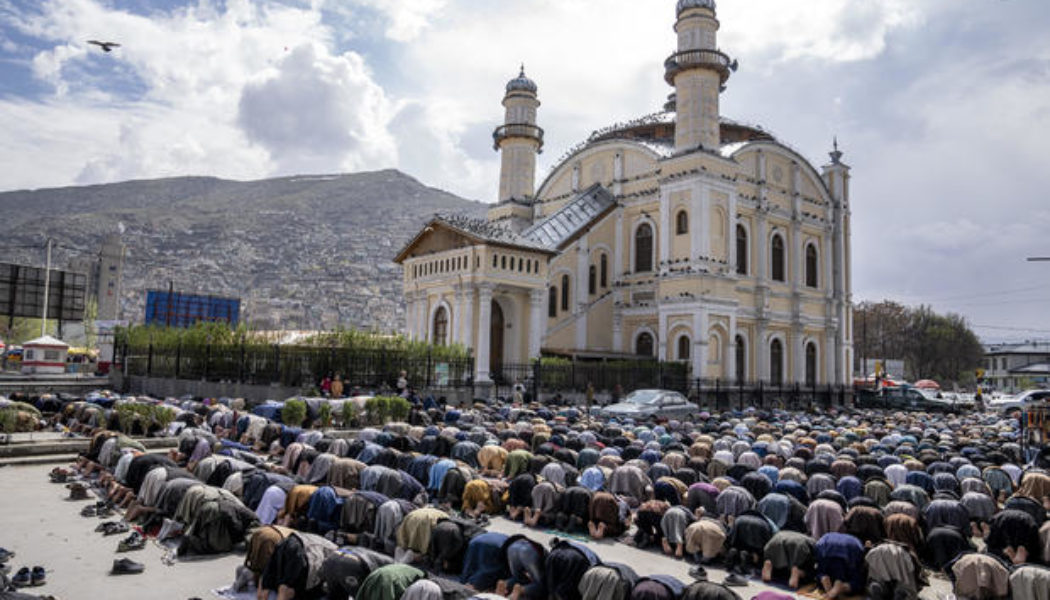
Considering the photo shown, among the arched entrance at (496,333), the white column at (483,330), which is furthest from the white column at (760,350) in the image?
the white column at (483,330)

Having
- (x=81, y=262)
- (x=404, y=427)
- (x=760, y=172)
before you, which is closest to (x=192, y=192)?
(x=81, y=262)

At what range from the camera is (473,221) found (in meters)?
30.5

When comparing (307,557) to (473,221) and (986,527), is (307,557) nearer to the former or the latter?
(986,527)

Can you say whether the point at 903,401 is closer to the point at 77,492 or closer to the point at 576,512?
the point at 576,512

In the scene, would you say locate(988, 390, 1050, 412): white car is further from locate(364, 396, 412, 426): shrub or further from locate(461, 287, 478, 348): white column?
locate(364, 396, 412, 426): shrub

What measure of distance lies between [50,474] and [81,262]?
82.8 meters

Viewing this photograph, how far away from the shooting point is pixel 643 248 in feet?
127

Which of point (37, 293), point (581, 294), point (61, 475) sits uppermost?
point (581, 294)

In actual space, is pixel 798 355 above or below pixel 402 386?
above

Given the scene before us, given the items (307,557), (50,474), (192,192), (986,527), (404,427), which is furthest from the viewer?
(192,192)

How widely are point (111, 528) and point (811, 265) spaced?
42116 mm

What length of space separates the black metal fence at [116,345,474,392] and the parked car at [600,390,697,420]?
5.51 m

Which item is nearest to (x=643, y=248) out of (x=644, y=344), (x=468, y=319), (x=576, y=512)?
(x=644, y=344)

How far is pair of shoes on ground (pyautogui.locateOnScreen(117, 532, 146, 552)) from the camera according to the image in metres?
8.45
